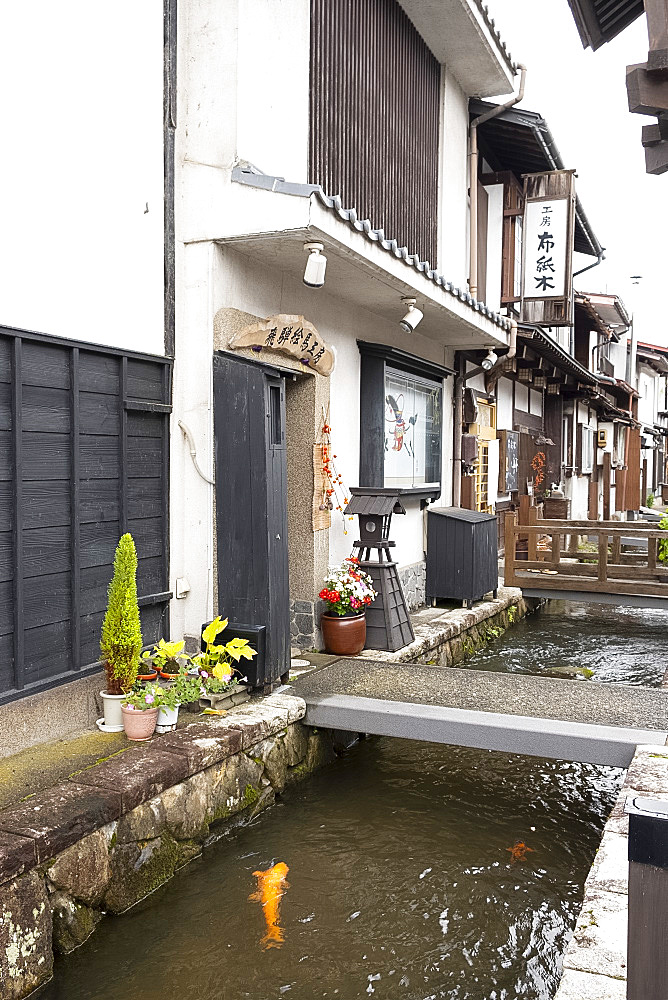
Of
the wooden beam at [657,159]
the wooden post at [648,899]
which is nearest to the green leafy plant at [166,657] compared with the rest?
the wooden post at [648,899]

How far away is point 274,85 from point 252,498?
3.62m

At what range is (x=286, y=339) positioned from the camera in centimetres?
675

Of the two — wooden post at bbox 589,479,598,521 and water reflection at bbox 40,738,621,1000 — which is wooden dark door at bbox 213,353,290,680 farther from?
wooden post at bbox 589,479,598,521

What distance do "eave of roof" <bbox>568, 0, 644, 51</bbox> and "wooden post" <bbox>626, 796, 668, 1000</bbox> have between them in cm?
440

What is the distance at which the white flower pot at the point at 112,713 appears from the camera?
206 inches

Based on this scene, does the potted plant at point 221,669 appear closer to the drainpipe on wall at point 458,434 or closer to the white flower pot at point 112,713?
the white flower pot at point 112,713

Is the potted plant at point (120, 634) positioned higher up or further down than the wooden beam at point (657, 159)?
further down

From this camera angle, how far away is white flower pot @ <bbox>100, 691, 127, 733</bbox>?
5227 mm

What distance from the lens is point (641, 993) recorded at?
6.92 ft

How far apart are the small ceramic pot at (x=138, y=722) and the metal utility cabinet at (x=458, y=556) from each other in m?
6.08

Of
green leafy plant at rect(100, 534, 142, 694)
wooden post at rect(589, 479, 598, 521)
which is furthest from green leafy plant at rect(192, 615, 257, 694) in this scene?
wooden post at rect(589, 479, 598, 521)

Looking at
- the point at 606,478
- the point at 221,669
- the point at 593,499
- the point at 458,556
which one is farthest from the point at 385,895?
the point at 606,478

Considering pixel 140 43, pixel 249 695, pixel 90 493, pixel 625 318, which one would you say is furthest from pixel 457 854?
pixel 625 318

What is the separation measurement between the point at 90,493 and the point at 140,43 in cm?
329
